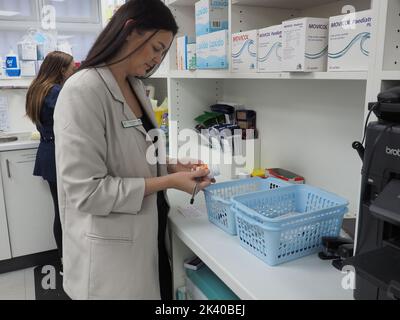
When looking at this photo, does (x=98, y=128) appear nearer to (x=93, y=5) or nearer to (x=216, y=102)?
(x=216, y=102)

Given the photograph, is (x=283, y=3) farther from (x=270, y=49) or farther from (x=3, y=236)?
(x=3, y=236)

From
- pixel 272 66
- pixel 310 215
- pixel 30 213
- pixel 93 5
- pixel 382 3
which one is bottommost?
pixel 30 213

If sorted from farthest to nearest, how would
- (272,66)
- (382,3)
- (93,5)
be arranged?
1. (93,5)
2. (272,66)
3. (382,3)

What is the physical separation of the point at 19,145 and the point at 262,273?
2116mm

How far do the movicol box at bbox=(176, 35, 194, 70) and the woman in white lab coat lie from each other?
741mm

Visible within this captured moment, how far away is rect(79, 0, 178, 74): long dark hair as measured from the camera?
3.49 feet

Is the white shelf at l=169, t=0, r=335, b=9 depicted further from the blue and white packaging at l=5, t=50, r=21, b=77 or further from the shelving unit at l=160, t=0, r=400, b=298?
the blue and white packaging at l=5, t=50, r=21, b=77

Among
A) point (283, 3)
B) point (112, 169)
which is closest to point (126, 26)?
point (112, 169)

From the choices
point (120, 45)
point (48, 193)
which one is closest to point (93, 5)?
point (48, 193)

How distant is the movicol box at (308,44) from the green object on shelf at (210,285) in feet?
2.54

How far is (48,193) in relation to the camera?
104 inches

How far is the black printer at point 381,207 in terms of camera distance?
68 cm

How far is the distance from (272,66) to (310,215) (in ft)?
1.86

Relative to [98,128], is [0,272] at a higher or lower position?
lower
